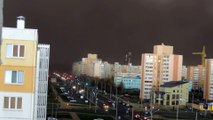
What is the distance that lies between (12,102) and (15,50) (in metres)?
1.12

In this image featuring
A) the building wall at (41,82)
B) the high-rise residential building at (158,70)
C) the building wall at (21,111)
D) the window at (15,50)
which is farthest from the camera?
the high-rise residential building at (158,70)

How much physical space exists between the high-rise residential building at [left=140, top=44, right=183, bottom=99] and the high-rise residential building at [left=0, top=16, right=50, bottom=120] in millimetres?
88960

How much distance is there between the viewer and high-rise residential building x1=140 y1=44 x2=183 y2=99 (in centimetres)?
9944

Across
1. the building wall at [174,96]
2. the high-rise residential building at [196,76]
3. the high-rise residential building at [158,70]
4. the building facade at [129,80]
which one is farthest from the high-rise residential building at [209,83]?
the building facade at [129,80]

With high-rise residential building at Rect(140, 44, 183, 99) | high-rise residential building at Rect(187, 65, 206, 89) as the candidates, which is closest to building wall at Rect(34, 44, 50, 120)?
high-rise residential building at Rect(140, 44, 183, 99)

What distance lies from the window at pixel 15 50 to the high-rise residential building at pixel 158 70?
88910 mm

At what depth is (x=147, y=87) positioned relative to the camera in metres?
98.6

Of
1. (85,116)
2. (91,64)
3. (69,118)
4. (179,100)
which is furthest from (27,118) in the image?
(91,64)

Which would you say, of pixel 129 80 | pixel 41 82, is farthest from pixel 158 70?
pixel 41 82

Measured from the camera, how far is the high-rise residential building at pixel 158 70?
326 ft

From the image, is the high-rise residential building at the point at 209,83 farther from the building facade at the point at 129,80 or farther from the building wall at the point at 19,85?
the building wall at the point at 19,85

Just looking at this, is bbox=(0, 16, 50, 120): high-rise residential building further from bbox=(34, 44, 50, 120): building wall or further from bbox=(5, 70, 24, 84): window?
bbox=(34, 44, 50, 120): building wall

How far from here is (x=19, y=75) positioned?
31.5ft

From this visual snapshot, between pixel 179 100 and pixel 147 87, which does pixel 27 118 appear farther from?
pixel 147 87
